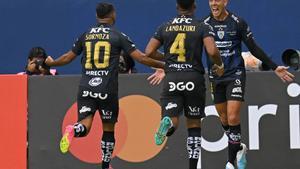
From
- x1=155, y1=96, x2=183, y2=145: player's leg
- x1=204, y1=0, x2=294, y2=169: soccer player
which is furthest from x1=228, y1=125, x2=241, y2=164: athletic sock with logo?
x1=155, y1=96, x2=183, y2=145: player's leg

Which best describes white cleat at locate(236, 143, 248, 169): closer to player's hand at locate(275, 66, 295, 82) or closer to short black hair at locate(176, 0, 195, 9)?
player's hand at locate(275, 66, 295, 82)

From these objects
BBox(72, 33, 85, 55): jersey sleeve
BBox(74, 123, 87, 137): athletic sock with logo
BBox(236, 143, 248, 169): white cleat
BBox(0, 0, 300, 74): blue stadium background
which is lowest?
BBox(236, 143, 248, 169): white cleat

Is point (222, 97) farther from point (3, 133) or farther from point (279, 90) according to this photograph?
point (3, 133)

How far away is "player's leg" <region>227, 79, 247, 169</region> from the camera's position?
45.5 ft

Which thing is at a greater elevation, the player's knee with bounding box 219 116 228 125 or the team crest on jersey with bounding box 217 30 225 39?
the team crest on jersey with bounding box 217 30 225 39

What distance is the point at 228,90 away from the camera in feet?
46.0

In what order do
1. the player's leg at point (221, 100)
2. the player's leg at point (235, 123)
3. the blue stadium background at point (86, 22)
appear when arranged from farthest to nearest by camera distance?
the blue stadium background at point (86, 22) < the player's leg at point (221, 100) < the player's leg at point (235, 123)

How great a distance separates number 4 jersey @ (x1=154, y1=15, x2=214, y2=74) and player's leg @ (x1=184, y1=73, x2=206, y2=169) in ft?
0.55

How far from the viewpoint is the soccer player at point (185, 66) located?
12.9 m

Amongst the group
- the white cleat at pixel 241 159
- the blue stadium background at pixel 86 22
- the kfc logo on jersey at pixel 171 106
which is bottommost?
the white cleat at pixel 241 159

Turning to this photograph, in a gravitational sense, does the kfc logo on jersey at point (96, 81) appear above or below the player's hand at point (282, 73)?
below

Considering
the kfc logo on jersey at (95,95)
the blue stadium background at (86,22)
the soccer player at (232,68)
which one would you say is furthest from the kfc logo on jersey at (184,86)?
the blue stadium background at (86,22)

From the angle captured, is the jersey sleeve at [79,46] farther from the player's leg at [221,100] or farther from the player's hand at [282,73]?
the player's hand at [282,73]

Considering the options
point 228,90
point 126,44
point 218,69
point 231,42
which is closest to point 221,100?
point 228,90
